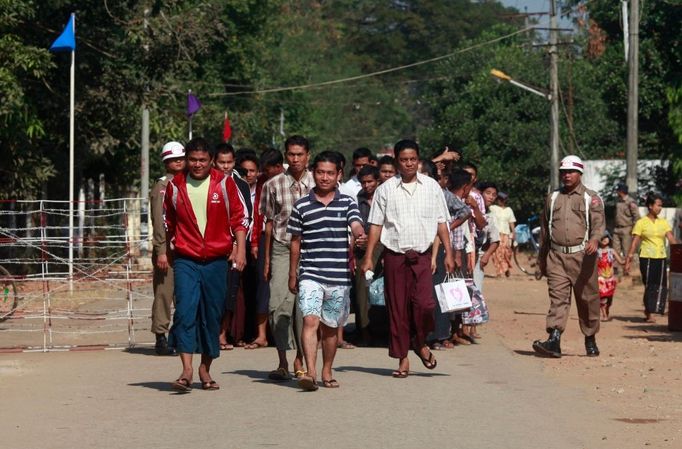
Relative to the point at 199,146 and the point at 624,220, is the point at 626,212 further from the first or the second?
the point at 199,146

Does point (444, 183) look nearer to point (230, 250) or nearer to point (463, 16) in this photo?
point (230, 250)

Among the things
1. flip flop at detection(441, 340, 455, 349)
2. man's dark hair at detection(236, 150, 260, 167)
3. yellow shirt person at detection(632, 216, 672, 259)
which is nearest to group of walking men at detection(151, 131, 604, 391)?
man's dark hair at detection(236, 150, 260, 167)

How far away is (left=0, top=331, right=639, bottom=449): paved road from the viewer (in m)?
8.84

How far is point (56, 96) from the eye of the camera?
79.8 ft

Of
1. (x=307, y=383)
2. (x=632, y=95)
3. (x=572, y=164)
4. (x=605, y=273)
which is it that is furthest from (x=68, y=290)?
(x=632, y=95)

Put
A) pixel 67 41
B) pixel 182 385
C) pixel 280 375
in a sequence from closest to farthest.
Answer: pixel 182 385, pixel 280 375, pixel 67 41

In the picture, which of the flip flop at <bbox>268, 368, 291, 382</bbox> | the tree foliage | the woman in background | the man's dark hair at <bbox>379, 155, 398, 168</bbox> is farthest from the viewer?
the tree foliage

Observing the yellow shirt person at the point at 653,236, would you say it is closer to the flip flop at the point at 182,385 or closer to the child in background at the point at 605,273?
the child in background at the point at 605,273

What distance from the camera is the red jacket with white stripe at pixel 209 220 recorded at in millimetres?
10875

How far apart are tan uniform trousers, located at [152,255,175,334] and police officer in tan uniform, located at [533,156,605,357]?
3.53 metres

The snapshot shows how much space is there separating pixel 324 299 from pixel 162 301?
3.16 m

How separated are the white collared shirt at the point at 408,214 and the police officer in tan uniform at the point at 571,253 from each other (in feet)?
8.04

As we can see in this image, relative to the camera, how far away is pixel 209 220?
10.9m

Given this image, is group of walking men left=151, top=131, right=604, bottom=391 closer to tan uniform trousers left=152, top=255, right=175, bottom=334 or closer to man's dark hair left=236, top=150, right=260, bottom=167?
tan uniform trousers left=152, top=255, right=175, bottom=334
